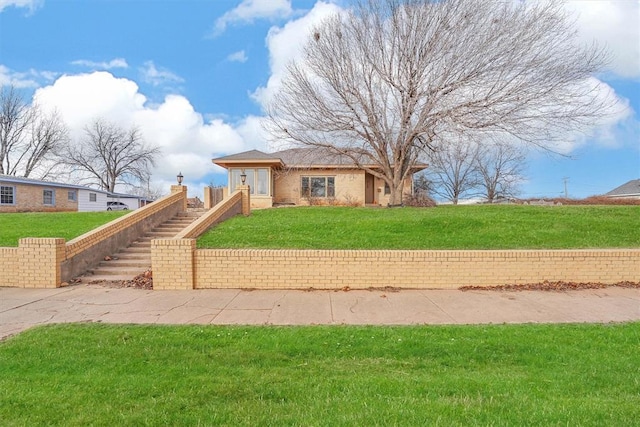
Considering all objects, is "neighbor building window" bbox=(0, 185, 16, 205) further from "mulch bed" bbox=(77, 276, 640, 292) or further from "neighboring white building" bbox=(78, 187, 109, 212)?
"mulch bed" bbox=(77, 276, 640, 292)

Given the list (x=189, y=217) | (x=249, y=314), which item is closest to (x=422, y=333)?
(x=249, y=314)

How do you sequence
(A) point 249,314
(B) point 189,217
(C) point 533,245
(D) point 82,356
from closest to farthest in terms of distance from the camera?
(D) point 82,356 → (A) point 249,314 → (C) point 533,245 → (B) point 189,217

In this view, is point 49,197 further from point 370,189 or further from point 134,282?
point 134,282

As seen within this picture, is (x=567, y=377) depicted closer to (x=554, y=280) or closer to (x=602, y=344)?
(x=602, y=344)

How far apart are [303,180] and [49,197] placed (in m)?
19.6

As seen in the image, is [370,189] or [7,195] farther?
[7,195]

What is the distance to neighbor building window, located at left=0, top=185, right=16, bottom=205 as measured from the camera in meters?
23.5

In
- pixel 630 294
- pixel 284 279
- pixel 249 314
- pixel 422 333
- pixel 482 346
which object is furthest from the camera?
pixel 284 279

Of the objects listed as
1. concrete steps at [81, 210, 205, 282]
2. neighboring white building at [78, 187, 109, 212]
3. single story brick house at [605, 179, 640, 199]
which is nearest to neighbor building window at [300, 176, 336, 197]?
concrete steps at [81, 210, 205, 282]

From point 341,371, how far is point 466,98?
15.4 meters

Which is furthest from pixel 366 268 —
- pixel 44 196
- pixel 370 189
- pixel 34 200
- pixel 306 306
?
pixel 44 196

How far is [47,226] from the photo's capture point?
11750 mm

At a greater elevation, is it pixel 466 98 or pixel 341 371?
pixel 466 98

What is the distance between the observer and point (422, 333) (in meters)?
4.70
